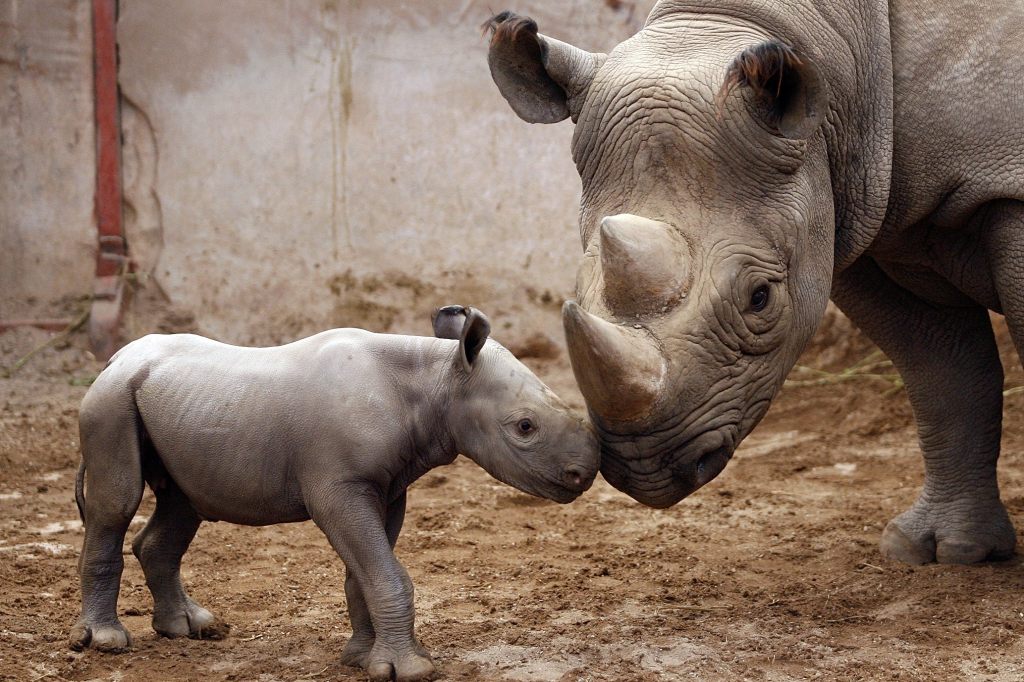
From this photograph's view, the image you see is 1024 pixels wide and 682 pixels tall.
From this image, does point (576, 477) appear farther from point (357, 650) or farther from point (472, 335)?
point (357, 650)

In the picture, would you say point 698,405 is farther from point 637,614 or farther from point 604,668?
point 637,614

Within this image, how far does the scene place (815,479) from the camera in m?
6.48

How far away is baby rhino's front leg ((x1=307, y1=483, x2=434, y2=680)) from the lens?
3715 mm

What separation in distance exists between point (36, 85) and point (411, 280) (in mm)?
2632

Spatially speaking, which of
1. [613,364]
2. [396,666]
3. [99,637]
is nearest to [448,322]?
[613,364]

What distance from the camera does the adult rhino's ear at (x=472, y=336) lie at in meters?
3.80

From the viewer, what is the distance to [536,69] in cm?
421

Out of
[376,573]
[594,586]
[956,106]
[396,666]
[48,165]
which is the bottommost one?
[594,586]

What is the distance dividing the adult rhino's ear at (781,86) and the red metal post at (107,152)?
5727 millimetres

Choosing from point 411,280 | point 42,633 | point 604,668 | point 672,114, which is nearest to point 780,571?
point 604,668

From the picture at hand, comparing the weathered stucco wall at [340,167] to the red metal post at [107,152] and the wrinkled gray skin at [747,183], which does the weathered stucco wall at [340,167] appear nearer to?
the red metal post at [107,152]

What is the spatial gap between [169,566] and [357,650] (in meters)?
0.71

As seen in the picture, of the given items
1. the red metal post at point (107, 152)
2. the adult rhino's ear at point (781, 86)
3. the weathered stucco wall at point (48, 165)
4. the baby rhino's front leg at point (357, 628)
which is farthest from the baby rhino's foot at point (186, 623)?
the weathered stucco wall at point (48, 165)

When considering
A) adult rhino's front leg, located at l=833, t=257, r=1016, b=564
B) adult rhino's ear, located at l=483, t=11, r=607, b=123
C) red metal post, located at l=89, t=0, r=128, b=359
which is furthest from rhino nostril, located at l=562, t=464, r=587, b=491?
red metal post, located at l=89, t=0, r=128, b=359
